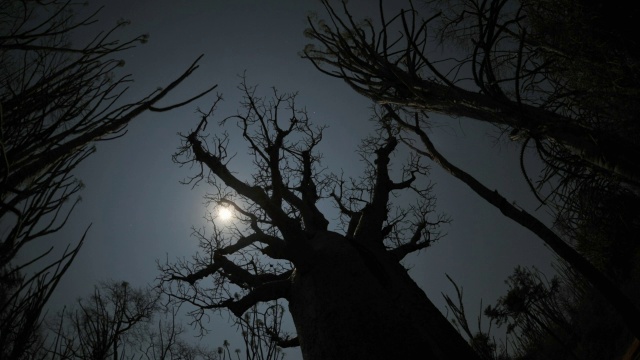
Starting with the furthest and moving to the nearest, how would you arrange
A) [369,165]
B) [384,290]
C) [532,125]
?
[369,165] < [384,290] < [532,125]

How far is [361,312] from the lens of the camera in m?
2.16

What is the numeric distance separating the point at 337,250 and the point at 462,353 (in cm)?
132

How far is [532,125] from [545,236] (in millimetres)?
754

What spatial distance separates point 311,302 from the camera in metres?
2.47

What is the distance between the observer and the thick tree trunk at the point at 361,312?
Result: 6.37 ft

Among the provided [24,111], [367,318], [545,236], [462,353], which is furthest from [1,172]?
[462,353]

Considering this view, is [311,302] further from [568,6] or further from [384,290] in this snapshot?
[568,6]

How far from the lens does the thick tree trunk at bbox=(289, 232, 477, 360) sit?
1.94 m

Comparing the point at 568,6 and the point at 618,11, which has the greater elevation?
the point at 568,6

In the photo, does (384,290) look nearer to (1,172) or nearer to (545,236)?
(545,236)

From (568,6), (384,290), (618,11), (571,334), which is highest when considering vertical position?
(568,6)

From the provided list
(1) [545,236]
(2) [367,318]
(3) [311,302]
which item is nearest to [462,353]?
(2) [367,318]

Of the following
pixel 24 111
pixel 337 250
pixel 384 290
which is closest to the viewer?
pixel 24 111

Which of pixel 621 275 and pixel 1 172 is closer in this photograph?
pixel 1 172
